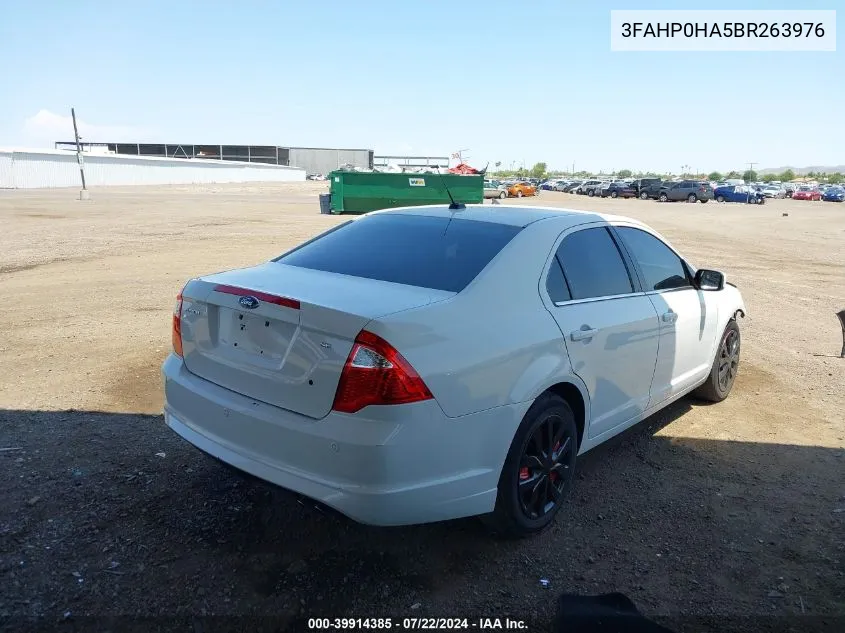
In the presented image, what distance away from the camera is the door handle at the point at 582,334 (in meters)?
3.55

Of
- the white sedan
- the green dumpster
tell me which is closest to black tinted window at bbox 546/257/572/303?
the white sedan

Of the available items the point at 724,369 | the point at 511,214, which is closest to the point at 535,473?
the point at 511,214

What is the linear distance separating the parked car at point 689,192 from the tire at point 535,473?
54.6 m

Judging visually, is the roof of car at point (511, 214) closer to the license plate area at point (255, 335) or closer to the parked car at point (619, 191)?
the license plate area at point (255, 335)

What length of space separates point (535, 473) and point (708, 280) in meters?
2.51

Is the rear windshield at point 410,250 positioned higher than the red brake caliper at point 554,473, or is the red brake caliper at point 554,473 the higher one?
the rear windshield at point 410,250

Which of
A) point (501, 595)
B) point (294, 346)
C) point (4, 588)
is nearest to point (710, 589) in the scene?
point (501, 595)

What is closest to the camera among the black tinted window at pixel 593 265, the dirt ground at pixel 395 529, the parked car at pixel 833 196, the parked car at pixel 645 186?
the dirt ground at pixel 395 529

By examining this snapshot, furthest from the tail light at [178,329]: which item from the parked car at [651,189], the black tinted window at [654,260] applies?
the parked car at [651,189]

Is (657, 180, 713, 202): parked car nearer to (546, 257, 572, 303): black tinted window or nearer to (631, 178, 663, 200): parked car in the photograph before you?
(631, 178, 663, 200): parked car

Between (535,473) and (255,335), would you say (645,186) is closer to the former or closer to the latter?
(535,473)

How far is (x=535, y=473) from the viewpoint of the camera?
3.44m

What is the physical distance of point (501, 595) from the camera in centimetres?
304

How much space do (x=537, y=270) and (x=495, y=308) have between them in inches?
18.8
